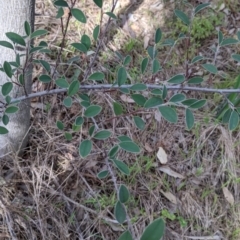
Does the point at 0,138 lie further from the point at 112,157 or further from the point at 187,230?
the point at 187,230

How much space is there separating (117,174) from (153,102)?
26.5 inches

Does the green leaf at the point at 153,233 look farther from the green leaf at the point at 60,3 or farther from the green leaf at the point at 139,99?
the green leaf at the point at 60,3

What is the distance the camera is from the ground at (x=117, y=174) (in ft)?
4.47

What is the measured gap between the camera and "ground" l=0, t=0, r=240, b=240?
1363 mm

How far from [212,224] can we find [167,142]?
1.33 feet

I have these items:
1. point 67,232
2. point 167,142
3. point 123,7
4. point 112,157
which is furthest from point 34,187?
point 123,7

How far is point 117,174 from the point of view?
1.49 metres

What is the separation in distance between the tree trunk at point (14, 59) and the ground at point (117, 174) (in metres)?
0.08

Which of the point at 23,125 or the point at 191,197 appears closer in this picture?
the point at 23,125

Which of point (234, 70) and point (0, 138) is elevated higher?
point (234, 70)

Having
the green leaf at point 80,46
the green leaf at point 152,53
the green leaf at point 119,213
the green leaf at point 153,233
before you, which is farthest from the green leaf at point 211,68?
the green leaf at point 153,233

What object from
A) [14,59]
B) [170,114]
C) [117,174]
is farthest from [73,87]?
[117,174]

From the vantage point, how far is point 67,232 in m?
1.34

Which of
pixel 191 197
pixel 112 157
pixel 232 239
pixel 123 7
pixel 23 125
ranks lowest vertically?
pixel 232 239
